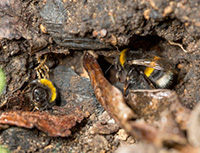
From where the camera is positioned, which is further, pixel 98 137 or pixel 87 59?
pixel 87 59

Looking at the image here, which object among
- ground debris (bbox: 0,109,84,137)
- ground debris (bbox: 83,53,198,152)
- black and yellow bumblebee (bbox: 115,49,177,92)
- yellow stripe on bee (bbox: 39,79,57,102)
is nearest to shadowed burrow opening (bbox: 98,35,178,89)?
→ black and yellow bumblebee (bbox: 115,49,177,92)

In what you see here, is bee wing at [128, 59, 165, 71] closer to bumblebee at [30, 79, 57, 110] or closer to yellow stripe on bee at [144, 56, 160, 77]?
yellow stripe on bee at [144, 56, 160, 77]

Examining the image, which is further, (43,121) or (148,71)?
(148,71)

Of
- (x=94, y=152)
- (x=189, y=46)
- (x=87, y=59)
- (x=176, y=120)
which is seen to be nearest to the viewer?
(x=176, y=120)

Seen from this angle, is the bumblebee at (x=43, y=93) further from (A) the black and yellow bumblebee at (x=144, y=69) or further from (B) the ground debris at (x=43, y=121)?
(A) the black and yellow bumblebee at (x=144, y=69)

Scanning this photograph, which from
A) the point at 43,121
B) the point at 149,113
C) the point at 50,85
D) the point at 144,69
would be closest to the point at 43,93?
the point at 50,85

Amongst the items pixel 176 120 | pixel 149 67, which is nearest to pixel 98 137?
pixel 176 120

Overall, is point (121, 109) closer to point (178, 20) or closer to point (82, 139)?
point (82, 139)

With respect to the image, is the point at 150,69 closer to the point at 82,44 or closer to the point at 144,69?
the point at 144,69
